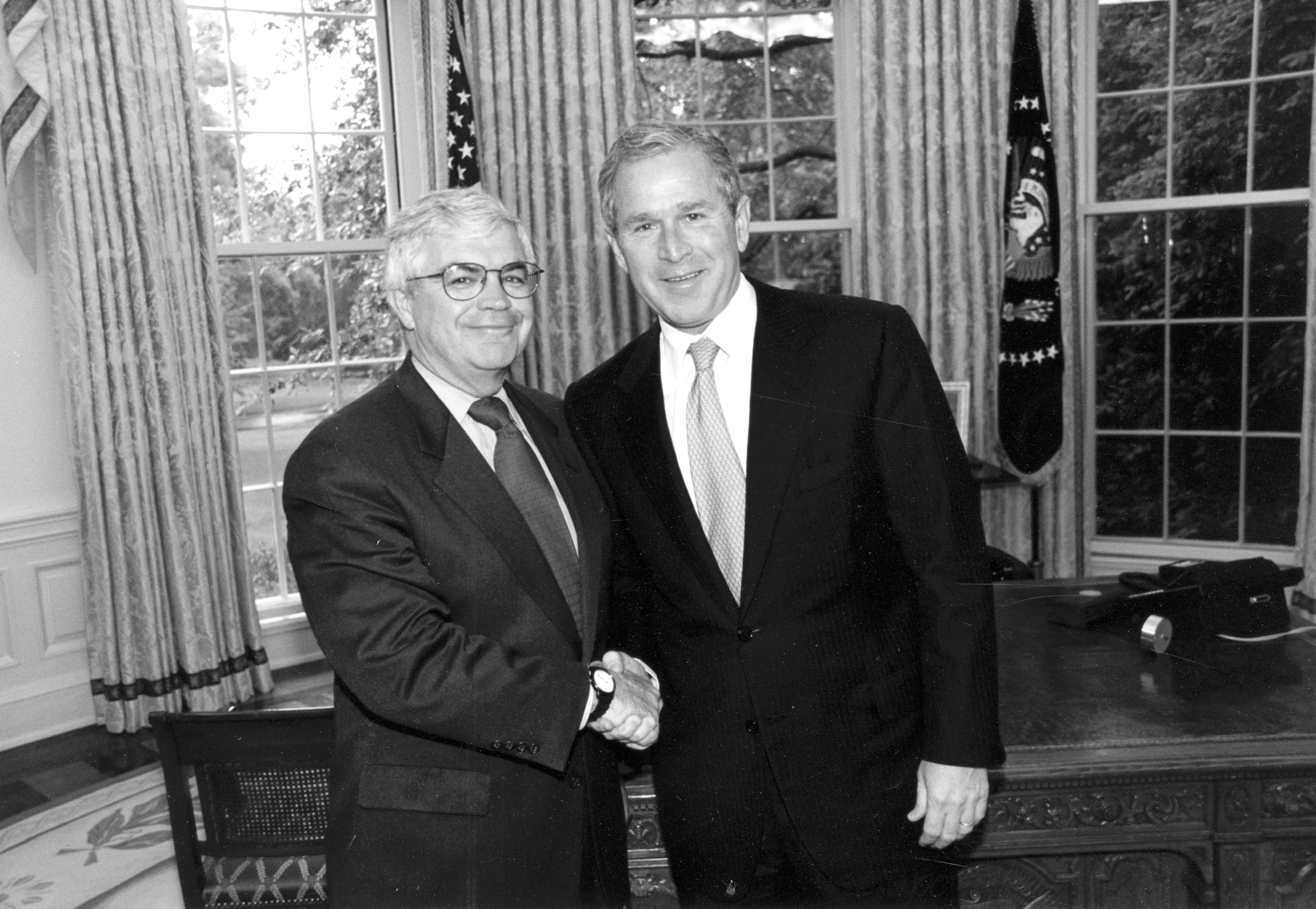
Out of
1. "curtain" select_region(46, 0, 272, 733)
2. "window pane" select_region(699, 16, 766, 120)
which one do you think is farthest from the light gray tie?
"window pane" select_region(699, 16, 766, 120)

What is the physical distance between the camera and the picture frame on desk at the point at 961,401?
4828 mm

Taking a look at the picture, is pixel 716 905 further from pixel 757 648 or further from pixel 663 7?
pixel 663 7

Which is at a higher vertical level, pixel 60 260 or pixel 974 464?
pixel 60 260

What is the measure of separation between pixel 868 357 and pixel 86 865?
2.82 meters

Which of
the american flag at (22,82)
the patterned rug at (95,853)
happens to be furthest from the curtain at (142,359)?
the patterned rug at (95,853)

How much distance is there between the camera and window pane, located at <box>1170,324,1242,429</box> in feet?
16.3

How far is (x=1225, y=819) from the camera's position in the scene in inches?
69.4

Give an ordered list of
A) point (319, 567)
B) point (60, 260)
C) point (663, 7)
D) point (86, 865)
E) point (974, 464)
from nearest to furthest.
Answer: point (319, 567) → point (86, 865) → point (60, 260) → point (974, 464) → point (663, 7)

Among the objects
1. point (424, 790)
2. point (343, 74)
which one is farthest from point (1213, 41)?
point (424, 790)

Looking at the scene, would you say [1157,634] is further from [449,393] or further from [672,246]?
[449,393]

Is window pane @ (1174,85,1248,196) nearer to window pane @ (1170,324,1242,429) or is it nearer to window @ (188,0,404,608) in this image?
window pane @ (1170,324,1242,429)

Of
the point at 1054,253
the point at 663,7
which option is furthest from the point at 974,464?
the point at 663,7

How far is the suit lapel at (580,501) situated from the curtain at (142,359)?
2.85 m

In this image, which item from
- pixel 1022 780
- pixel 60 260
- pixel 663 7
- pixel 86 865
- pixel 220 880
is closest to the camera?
pixel 220 880
